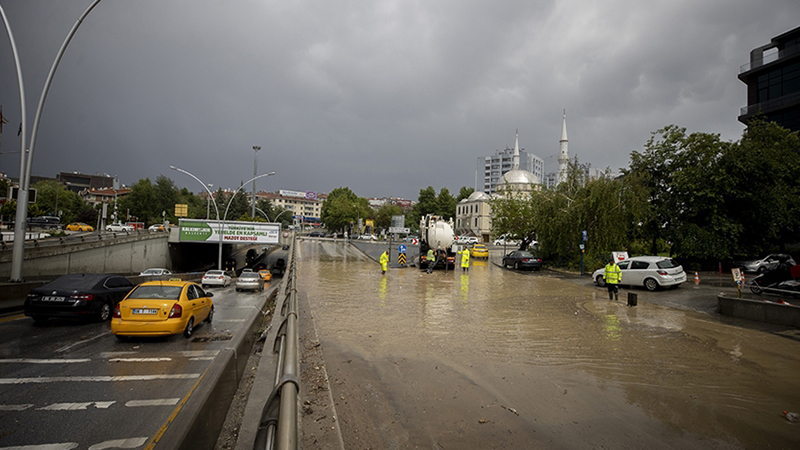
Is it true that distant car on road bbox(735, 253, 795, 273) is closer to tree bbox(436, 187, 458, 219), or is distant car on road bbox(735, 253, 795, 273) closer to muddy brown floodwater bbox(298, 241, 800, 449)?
muddy brown floodwater bbox(298, 241, 800, 449)

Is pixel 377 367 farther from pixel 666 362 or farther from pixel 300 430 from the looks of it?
pixel 666 362

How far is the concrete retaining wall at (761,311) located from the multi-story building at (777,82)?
36993 millimetres

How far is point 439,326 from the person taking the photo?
10867 mm

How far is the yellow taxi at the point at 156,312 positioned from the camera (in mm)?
9055

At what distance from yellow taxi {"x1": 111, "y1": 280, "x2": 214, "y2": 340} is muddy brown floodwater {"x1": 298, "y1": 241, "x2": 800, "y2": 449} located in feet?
9.72

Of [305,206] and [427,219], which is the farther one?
[305,206]

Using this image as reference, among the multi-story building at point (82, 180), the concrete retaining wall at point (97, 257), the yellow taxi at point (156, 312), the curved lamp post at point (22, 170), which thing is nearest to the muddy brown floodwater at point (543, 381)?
the yellow taxi at point (156, 312)

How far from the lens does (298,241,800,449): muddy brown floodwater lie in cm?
476

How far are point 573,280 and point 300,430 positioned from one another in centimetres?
2337

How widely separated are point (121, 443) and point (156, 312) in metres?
5.46

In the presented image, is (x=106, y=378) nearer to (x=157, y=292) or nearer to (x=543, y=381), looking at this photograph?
(x=157, y=292)

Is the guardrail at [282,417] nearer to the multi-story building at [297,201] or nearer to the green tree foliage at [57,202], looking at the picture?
the green tree foliage at [57,202]

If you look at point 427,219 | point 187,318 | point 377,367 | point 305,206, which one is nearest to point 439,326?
point 377,367

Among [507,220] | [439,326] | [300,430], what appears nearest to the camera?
[300,430]
